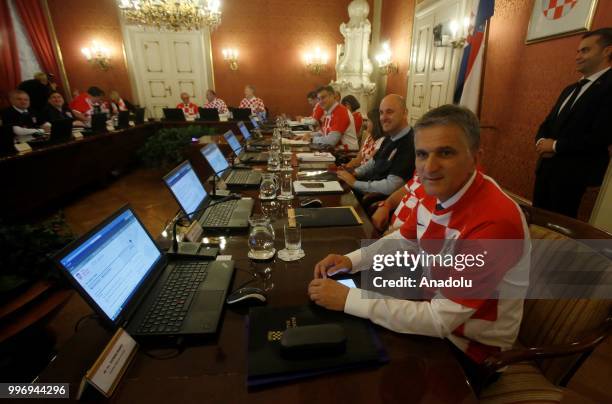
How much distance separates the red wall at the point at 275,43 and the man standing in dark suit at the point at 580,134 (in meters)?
6.29

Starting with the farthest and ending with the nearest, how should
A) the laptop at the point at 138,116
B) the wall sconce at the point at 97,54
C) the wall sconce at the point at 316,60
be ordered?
the wall sconce at the point at 316,60 → the wall sconce at the point at 97,54 → the laptop at the point at 138,116

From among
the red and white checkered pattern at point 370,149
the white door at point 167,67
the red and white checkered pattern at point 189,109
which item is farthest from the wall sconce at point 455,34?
the white door at point 167,67

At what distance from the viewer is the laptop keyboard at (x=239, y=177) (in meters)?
1.97

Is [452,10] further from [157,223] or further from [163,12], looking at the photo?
[157,223]

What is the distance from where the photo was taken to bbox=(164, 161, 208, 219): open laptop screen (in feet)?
4.16

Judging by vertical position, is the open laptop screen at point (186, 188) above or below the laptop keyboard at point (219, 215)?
above

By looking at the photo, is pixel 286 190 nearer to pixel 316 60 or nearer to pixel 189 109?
pixel 189 109

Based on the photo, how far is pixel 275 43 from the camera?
24.6ft

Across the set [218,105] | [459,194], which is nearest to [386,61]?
[218,105]

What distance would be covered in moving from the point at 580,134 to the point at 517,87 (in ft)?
4.35

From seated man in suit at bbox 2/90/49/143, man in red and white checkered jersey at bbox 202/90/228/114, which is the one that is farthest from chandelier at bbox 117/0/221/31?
man in red and white checkered jersey at bbox 202/90/228/114

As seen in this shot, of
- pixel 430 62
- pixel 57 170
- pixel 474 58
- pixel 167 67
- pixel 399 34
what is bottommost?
pixel 57 170
